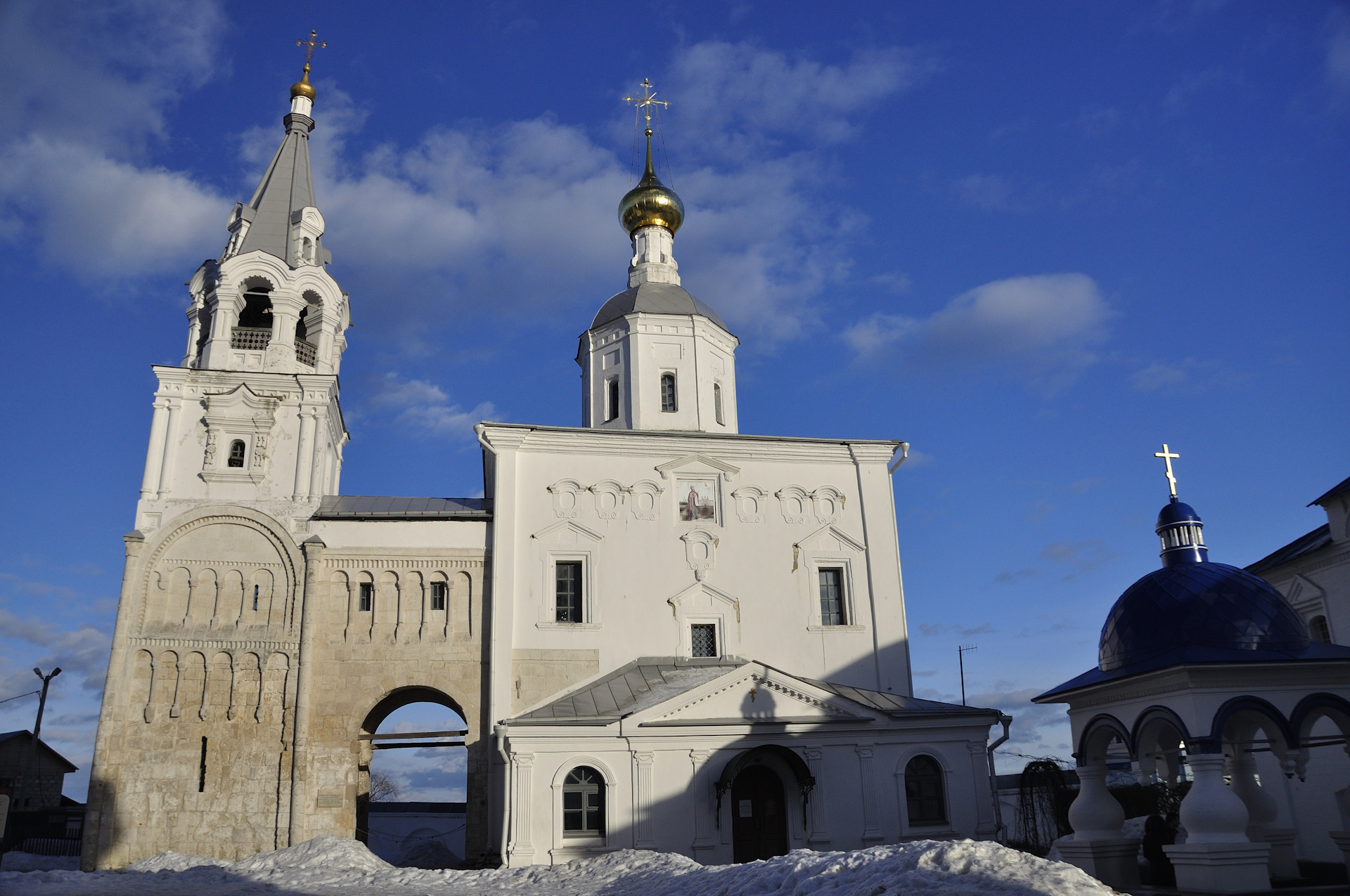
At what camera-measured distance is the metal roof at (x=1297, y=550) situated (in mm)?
19528

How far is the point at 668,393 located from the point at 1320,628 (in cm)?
1437

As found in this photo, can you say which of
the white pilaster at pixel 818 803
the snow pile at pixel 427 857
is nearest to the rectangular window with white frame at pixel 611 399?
the white pilaster at pixel 818 803

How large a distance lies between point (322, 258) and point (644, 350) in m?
7.95

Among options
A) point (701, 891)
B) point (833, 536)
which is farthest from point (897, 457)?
point (701, 891)

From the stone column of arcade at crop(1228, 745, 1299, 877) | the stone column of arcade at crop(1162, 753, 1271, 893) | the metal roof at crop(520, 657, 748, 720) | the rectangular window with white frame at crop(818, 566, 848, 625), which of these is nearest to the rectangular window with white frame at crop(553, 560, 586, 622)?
the metal roof at crop(520, 657, 748, 720)

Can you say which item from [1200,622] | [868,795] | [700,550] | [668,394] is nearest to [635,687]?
[700,550]

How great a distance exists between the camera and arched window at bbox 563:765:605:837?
1689 cm

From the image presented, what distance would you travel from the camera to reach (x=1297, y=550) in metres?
20.6

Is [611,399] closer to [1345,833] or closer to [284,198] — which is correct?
[284,198]

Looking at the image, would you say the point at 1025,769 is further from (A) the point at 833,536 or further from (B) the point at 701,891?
(B) the point at 701,891

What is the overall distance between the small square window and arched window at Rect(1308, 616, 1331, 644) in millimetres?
11570

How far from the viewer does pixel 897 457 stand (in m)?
22.9

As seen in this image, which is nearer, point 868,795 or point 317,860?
point 317,860

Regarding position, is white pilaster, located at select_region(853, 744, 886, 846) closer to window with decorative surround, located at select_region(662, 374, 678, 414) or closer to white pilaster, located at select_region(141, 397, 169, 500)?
window with decorative surround, located at select_region(662, 374, 678, 414)
